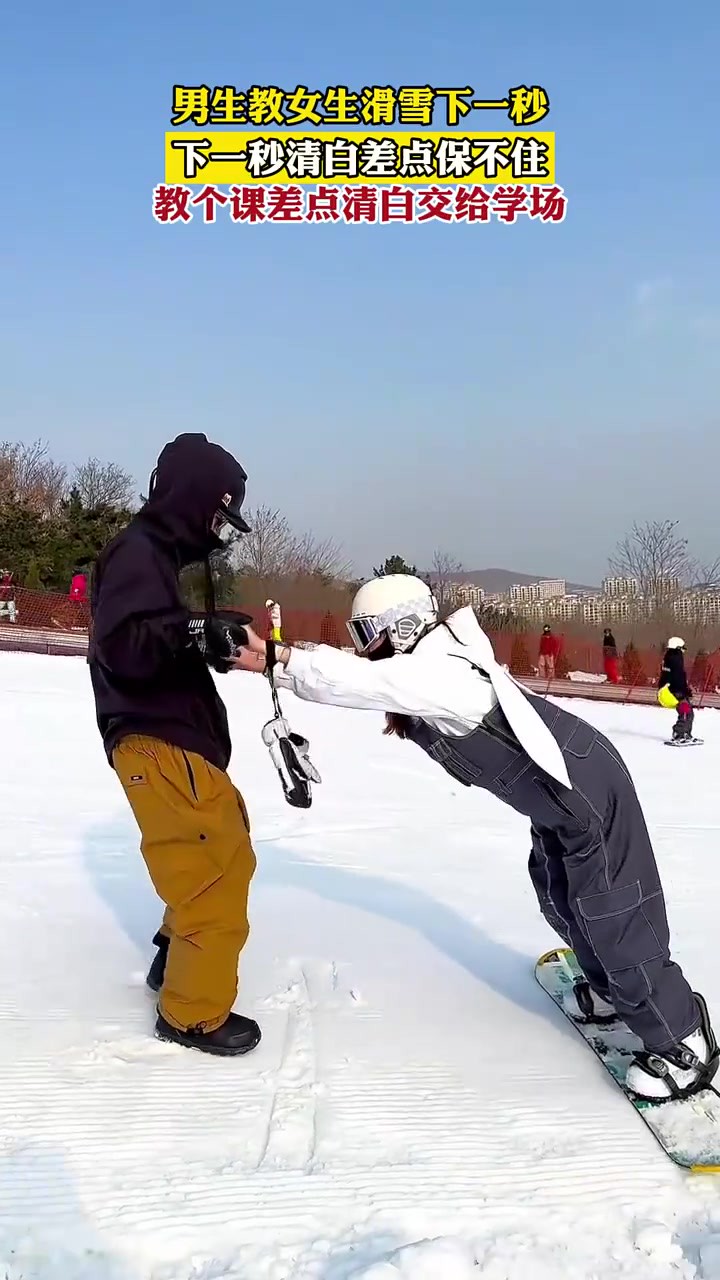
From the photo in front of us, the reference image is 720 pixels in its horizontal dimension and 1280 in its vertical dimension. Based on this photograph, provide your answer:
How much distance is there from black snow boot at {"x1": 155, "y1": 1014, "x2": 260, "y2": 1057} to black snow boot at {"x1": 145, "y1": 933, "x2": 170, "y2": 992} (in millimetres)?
398

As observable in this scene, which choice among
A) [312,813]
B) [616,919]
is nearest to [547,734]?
[616,919]

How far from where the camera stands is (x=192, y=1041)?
3195 mm

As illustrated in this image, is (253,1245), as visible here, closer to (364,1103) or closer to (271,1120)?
(271,1120)

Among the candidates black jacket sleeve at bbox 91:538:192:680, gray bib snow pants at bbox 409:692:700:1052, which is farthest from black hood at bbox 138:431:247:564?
gray bib snow pants at bbox 409:692:700:1052

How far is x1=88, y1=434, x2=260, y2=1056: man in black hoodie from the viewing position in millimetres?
2988

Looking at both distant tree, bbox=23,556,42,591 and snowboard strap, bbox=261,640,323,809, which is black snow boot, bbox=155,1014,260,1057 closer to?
snowboard strap, bbox=261,640,323,809

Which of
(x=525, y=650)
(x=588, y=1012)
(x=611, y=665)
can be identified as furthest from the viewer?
(x=525, y=650)

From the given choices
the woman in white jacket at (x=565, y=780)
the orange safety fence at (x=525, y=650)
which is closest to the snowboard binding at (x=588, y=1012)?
the woman in white jacket at (x=565, y=780)

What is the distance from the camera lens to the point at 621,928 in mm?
2941

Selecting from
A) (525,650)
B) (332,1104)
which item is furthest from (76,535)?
(332,1104)

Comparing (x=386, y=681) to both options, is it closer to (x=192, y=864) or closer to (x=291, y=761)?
(x=291, y=761)

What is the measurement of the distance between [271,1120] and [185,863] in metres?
0.76

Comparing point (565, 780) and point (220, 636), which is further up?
point (220, 636)

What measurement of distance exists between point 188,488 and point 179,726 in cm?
74
